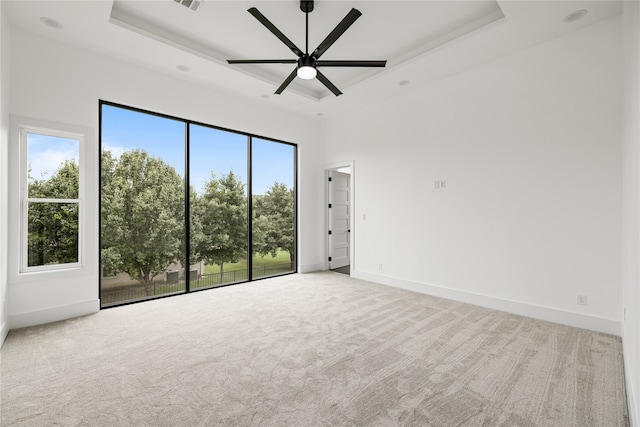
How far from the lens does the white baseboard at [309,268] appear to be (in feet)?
19.9

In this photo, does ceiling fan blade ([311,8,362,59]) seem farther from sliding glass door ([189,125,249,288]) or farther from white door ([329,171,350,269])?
white door ([329,171,350,269])

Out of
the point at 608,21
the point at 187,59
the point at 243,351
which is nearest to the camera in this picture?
the point at 243,351

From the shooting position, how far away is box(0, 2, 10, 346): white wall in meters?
2.82

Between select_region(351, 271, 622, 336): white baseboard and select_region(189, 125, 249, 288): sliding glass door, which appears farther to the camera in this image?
select_region(189, 125, 249, 288): sliding glass door

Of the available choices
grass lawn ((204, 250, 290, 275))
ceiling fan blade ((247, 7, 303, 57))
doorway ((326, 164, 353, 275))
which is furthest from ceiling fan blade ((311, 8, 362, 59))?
grass lawn ((204, 250, 290, 275))

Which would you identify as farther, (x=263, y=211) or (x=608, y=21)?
(x=263, y=211)

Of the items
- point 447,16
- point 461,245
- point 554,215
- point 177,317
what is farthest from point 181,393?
point 447,16

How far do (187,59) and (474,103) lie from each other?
3953mm

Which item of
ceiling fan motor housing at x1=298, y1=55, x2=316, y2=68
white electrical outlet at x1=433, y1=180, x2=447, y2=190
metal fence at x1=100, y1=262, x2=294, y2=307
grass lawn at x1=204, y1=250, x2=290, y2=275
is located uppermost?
ceiling fan motor housing at x1=298, y1=55, x2=316, y2=68

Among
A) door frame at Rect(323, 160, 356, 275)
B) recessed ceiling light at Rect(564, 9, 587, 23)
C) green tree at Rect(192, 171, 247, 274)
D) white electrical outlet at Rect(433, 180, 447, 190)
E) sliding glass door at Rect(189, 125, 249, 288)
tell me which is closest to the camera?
recessed ceiling light at Rect(564, 9, 587, 23)

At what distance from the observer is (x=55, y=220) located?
348cm

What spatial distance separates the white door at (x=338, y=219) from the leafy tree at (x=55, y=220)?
14.4 ft

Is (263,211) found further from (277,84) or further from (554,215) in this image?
(554,215)

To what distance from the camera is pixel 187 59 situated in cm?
385
